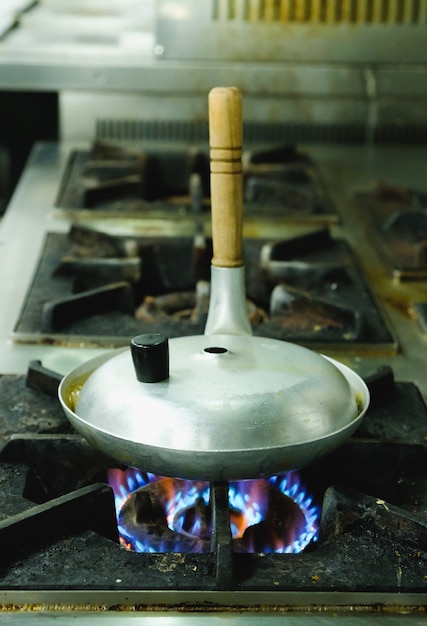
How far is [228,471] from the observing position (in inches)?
29.8

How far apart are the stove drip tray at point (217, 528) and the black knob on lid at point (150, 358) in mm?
110

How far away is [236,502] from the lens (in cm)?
87

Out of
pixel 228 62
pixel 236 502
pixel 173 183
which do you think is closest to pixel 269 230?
pixel 228 62

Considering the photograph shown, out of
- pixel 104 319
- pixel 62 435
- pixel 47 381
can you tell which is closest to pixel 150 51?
pixel 104 319

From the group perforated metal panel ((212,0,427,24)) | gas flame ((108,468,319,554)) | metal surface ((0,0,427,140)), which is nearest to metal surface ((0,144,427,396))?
metal surface ((0,0,427,140))

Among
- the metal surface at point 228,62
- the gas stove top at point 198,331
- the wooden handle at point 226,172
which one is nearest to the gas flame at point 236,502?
the gas stove top at point 198,331

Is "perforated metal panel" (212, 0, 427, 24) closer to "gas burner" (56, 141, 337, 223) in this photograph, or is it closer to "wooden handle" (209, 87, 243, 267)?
"gas burner" (56, 141, 337, 223)

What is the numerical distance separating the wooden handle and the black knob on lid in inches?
7.6

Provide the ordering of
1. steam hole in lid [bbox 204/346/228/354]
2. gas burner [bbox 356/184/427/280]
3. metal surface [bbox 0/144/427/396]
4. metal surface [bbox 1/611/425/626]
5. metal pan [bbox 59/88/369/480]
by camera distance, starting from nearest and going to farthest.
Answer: metal surface [bbox 1/611/425/626] → metal pan [bbox 59/88/369/480] → steam hole in lid [bbox 204/346/228/354] → metal surface [bbox 0/144/427/396] → gas burner [bbox 356/184/427/280]

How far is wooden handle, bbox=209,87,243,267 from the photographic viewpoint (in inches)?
35.3

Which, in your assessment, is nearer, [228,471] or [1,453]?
[228,471]

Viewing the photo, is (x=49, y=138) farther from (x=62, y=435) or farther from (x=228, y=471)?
(x=228, y=471)

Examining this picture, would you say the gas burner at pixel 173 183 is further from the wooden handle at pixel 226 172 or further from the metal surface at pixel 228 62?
the wooden handle at pixel 226 172

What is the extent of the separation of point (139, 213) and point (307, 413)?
3.41 feet
